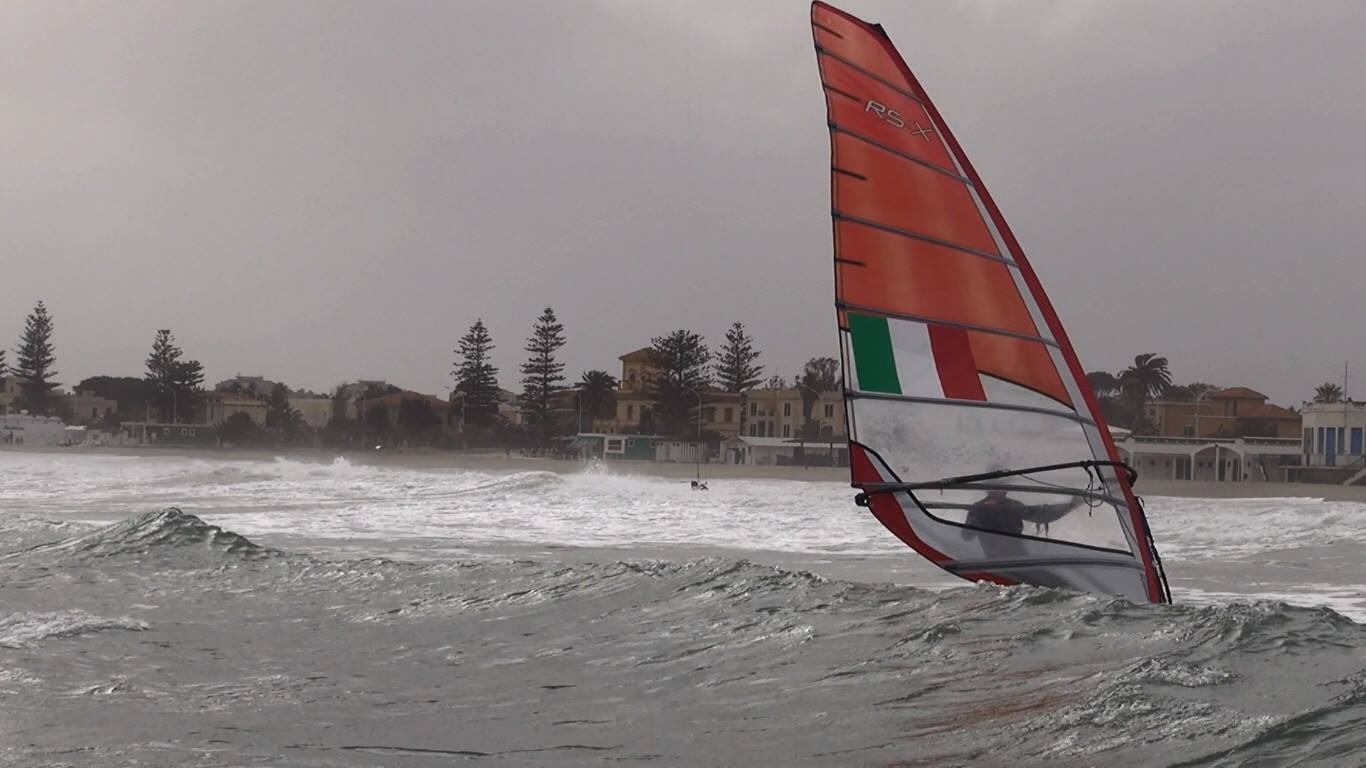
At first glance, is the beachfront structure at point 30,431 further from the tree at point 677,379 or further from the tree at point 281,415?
the tree at point 677,379

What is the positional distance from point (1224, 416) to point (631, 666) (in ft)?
238

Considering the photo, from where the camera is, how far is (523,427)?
234 feet

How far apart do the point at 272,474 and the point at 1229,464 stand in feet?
108

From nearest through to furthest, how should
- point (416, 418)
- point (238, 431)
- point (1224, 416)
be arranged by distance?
point (1224, 416) → point (238, 431) → point (416, 418)

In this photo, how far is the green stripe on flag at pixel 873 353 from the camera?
17.4ft

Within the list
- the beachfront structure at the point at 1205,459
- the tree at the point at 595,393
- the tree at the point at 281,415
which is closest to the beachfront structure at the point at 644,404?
the tree at the point at 595,393

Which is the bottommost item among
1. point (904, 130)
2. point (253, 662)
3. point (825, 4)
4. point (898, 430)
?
point (253, 662)

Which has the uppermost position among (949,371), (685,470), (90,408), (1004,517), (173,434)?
(90,408)

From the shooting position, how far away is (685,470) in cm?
5181

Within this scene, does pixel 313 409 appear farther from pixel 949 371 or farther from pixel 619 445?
pixel 949 371

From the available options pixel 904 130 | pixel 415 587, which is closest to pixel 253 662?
pixel 415 587

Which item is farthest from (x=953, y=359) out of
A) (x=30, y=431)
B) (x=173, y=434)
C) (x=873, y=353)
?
(x=173, y=434)

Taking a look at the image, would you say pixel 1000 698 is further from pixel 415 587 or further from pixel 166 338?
pixel 166 338

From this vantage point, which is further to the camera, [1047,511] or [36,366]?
[36,366]
